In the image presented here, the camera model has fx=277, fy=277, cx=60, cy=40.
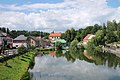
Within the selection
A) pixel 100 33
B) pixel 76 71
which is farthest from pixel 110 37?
pixel 76 71

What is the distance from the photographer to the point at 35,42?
11606 centimetres

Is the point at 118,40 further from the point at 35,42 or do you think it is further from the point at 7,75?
the point at 7,75

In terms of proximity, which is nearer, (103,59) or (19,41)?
(103,59)

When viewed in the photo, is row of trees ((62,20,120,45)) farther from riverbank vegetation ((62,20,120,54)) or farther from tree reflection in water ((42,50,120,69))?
tree reflection in water ((42,50,120,69))

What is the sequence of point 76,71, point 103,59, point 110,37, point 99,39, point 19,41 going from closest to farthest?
point 76,71, point 103,59, point 99,39, point 110,37, point 19,41

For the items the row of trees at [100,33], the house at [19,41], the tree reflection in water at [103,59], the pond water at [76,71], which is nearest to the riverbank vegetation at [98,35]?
the row of trees at [100,33]

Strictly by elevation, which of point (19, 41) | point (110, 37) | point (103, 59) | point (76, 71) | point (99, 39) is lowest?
point (103, 59)

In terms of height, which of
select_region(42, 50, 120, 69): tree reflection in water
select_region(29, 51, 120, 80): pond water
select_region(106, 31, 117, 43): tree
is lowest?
select_region(42, 50, 120, 69): tree reflection in water

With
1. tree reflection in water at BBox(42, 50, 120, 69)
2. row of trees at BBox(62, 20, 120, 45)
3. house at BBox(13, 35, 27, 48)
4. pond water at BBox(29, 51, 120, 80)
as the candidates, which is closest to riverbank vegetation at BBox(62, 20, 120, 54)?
row of trees at BBox(62, 20, 120, 45)

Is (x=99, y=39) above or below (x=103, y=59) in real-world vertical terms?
above

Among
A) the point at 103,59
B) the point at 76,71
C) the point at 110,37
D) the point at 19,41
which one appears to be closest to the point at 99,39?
the point at 110,37

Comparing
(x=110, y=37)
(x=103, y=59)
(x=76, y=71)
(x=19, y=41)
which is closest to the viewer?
(x=76, y=71)

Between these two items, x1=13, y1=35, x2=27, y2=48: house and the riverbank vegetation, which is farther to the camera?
x1=13, y1=35, x2=27, y2=48: house

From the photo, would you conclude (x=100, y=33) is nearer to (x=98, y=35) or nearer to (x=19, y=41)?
(x=98, y=35)
